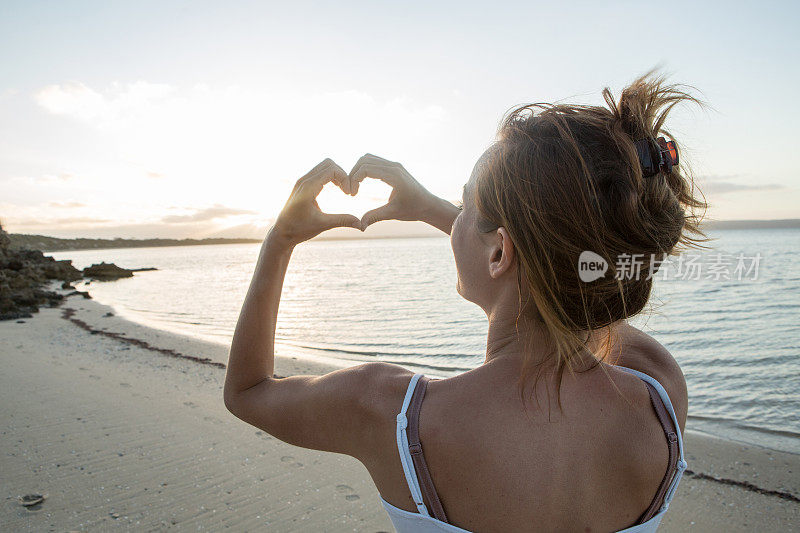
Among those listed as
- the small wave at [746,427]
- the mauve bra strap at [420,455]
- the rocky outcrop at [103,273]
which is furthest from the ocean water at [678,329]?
the rocky outcrop at [103,273]

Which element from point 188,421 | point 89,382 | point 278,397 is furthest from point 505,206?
point 89,382

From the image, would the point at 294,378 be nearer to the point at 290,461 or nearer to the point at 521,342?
the point at 521,342

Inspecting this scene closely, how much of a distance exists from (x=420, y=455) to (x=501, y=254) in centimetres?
51

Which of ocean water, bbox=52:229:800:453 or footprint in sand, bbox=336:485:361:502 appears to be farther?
ocean water, bbox=52:229:800:453

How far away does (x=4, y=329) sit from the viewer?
1132 centimetres

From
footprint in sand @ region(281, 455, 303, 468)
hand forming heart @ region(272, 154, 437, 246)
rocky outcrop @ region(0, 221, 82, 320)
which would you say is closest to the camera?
hand forming heart @ region(272, 154, 437, 246)

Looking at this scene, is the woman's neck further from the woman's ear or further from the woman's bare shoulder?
the woman's bare shoulder

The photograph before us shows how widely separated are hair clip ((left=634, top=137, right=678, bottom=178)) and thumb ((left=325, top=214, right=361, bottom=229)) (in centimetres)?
77

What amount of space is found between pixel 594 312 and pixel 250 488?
3.54 meters

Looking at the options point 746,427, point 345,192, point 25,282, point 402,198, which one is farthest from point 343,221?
point 25,282

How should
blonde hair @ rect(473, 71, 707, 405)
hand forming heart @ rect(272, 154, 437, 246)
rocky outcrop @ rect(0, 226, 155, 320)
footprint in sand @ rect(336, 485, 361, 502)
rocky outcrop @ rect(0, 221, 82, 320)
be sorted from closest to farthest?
blonde hair @ rect(473, 71, 707, 405)
hand forming heart @ rect(272, 154, 437, 246)
footprint in sand @ rect(336, 485, 361, 502)
rocky outcrop @ rect(0, 221, 82, 320)
rocky outcrop @ rect(0, 226, 155, 320)

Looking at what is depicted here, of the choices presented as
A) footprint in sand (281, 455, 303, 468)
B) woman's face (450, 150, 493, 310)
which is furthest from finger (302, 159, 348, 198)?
footprint in sand (281, 455, 303, 468)

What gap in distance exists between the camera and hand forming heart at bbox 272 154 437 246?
146 centimetres

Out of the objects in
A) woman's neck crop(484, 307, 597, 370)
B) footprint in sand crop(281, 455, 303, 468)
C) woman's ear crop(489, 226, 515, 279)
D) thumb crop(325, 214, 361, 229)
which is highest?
thumb crop(325, 214, 361, 229)
